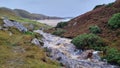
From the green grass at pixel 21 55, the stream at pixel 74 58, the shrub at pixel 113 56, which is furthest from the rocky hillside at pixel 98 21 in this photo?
the green grass at pixel 21 55

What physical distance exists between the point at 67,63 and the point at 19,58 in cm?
569

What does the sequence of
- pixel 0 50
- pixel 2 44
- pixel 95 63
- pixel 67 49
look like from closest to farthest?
pixel 0 50, pixel 2 44, pixel 95 63, pixel 67 49

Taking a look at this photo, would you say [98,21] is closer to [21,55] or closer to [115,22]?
[115,22]

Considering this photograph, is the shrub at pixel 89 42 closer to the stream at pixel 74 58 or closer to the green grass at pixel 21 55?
the stream at pixel 74 58

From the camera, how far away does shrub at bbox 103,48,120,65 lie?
4077 cm

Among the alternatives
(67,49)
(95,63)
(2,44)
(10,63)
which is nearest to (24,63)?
(10,63)

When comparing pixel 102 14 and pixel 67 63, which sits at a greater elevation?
pixel 102 14

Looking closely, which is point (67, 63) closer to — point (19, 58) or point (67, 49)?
point (19, 58)

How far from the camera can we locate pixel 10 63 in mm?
28891

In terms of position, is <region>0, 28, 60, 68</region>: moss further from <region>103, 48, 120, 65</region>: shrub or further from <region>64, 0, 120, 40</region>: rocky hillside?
<region>64, 0, 120, 40</region>: rocky hillside

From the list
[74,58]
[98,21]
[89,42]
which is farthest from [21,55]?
[98,21]

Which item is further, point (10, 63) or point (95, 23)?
point (95, 23)

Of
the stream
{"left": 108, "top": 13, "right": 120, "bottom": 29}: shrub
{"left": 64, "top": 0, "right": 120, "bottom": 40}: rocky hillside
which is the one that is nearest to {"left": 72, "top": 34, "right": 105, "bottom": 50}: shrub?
the stream

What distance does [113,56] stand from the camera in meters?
41.8
